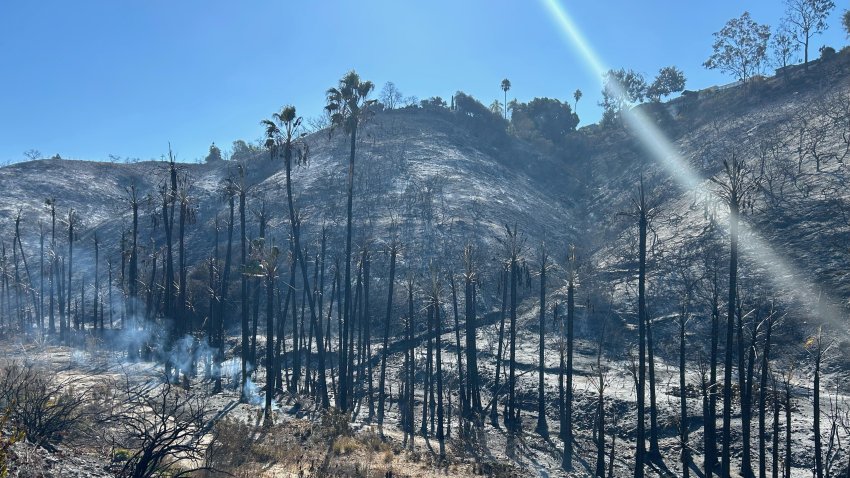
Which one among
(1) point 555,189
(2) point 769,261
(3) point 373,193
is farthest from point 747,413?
(1) point 555,189

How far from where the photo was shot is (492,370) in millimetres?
46469

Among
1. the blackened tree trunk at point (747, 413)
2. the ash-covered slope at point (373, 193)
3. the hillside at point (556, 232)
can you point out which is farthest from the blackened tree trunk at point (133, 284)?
the blackened tree trunk at point (747, 413)

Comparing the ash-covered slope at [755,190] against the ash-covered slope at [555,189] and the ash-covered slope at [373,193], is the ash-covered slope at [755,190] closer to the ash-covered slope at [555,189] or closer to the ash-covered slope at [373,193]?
the ash-covered slope at [555,189]

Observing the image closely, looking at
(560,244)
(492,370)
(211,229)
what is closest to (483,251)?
(560,244)

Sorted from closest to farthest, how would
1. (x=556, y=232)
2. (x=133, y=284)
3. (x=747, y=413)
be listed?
(x=747, y=413)
(x=133, y=284)
(x=556, y=232)

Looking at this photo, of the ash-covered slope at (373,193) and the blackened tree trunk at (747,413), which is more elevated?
the ash-covered slope at (373,193)

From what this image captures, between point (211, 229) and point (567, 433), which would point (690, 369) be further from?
point (211, 229)

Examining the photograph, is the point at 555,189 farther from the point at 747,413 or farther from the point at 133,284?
the point at 747,413

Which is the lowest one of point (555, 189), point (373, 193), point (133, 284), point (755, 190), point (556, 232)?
point (133, 284)

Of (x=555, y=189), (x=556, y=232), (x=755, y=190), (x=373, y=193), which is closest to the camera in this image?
(x=755, y=190)

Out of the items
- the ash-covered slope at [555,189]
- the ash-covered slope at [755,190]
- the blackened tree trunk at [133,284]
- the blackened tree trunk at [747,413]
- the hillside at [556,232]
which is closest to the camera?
the blackened tree trunk at [747,413]

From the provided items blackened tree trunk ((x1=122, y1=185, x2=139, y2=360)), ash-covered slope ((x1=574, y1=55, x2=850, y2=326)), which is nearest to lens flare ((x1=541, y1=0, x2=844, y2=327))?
ash-covered slope ((x1=574, y1=55, x2=850, y2=326))

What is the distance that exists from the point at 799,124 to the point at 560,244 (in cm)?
3050

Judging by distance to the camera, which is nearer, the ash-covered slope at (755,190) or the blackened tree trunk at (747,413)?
the blackened tree trunk at (747,413)
